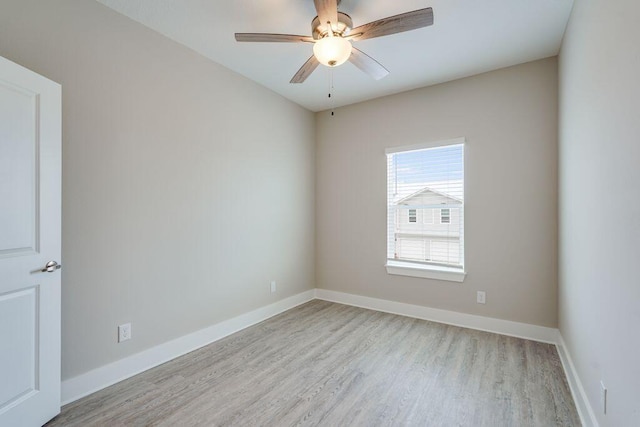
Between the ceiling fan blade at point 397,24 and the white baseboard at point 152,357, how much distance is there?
289 centimetres

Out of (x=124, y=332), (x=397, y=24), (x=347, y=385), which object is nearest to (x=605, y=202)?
(x=397, y=24)

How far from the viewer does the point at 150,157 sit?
2.56m

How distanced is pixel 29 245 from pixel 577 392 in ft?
11.7

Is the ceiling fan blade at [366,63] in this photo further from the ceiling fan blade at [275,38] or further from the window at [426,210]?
the window at [426,210]

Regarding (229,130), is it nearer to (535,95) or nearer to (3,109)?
(3,109)

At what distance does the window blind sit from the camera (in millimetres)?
3540

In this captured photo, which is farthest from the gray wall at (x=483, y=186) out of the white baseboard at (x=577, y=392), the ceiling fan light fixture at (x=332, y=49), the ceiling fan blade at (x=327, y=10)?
the ceiling fan blade at (x=327, y=10)

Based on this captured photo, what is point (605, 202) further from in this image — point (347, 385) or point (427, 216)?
point (427, 216)

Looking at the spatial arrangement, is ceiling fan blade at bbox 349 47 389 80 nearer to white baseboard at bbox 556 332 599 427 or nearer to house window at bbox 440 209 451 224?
house window at bbox 440 209 451 224

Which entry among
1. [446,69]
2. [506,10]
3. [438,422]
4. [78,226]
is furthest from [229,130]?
[438,422]

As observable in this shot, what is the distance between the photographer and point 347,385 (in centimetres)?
229

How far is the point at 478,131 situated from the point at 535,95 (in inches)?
22.9

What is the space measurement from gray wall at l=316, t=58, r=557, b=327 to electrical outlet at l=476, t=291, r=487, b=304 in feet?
0.16

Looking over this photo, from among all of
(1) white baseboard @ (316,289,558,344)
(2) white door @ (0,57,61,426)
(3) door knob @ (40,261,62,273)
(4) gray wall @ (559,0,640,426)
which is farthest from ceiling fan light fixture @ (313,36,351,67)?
(1) white baseboard @ (316,289,558,344)
